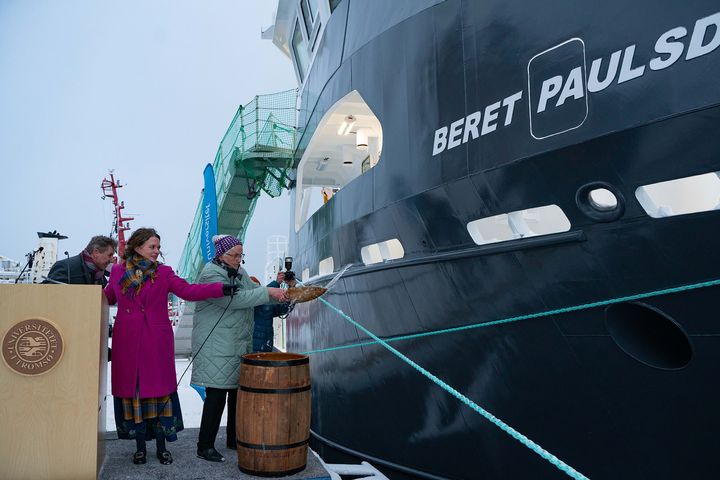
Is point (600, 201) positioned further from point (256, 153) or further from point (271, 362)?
point (256, 153)

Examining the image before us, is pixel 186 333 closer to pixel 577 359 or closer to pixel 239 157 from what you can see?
pixel 239 157

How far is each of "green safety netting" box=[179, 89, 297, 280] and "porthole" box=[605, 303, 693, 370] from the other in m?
7.22

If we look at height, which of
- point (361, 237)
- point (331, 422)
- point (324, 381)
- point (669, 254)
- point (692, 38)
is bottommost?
point (331, 422)

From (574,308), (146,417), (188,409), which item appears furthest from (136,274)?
(188,409)

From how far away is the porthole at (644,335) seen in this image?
2822 mm

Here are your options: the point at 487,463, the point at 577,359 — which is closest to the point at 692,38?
the point at 577,359

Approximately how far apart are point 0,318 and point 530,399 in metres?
2.95

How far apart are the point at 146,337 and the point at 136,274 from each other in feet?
1.28

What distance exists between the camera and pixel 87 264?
3977 mm

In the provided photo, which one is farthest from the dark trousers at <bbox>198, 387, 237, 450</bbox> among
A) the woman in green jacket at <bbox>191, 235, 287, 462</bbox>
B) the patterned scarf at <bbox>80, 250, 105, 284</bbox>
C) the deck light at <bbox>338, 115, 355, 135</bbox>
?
the deck light at <bbox>338, 115, 355, 135</bbox>

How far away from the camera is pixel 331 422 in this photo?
20.3 ft

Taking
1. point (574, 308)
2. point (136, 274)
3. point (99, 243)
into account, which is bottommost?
point (574, 308)

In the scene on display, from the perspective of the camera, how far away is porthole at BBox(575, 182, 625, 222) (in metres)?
2.75

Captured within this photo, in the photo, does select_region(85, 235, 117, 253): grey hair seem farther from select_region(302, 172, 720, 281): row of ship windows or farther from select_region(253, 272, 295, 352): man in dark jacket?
select_region(302, 172, 720, 281): row of ship windows
